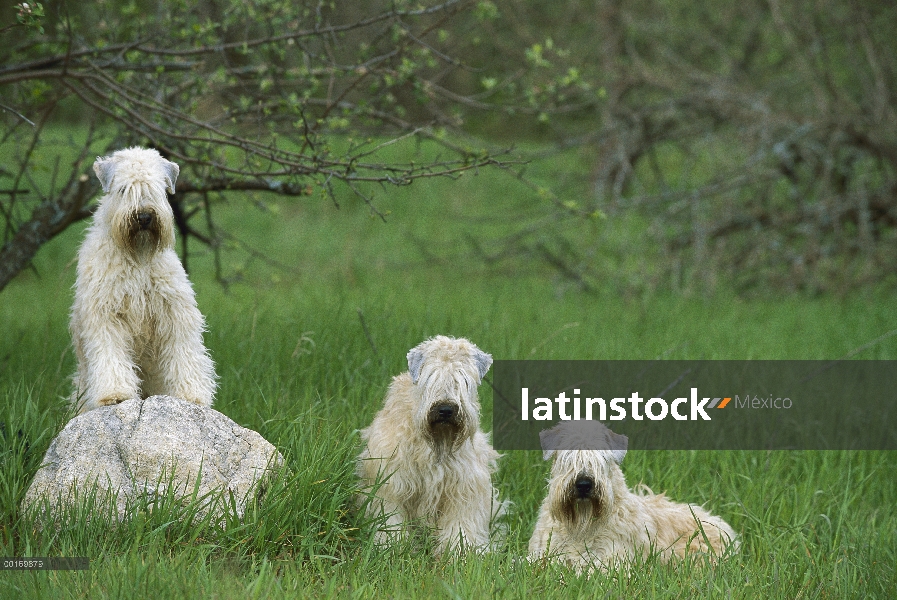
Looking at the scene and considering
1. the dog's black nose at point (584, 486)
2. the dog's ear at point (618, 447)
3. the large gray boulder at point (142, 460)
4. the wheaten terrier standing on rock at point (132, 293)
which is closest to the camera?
the wheaten terrier standing on rock at point (132, 293)

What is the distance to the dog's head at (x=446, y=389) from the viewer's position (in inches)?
230

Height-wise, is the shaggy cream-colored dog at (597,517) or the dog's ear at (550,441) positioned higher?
the dog's ear at (550,441)

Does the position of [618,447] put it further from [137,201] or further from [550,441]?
[137,201]

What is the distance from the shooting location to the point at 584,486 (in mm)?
6195

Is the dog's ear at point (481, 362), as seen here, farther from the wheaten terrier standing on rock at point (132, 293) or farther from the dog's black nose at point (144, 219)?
the dog's black nose at point (144, 219)

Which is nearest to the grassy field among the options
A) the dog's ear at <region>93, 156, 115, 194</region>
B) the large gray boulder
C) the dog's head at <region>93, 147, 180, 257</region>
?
the large gray boulder

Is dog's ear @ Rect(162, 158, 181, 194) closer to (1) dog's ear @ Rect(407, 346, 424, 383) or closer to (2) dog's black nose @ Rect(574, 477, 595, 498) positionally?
(1) dog's ear @ Rect(407, 346, 424, 383)

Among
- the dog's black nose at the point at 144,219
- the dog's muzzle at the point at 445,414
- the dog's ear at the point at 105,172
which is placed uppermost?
the dog's ear at the point at 105,172

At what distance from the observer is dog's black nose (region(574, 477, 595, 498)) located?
619 cm

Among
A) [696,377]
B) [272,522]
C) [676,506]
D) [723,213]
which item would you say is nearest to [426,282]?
[723,213]

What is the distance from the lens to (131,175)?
17.6ft

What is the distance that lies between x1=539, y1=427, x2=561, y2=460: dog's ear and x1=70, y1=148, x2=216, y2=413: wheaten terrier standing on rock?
2302mm

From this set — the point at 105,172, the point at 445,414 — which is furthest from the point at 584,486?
the point at 105,172

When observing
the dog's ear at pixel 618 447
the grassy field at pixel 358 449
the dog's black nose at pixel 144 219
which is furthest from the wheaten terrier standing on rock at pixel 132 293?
the dog's ear at pixel 618 447
